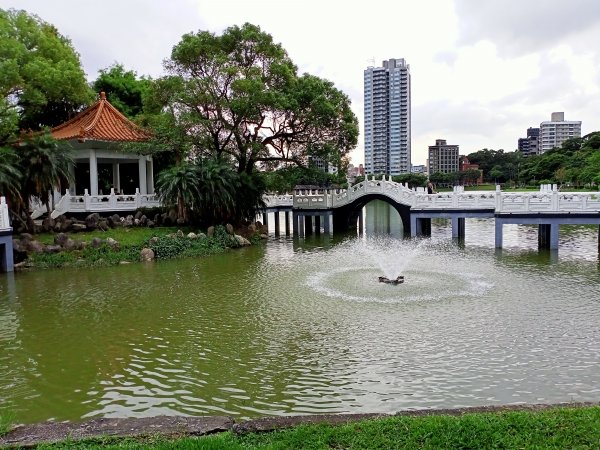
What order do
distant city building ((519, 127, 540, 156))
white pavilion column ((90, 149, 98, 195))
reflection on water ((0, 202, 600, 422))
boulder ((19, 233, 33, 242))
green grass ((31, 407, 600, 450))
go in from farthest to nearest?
distant city building ((519, 127, 540, 156)), white pavilion column ((90, 149, 98, 195)), boulder ((19, 233, 33, 242)), reflection on water ((0, 202, 600, 422)), green grass ((31, 407, 600, 450))

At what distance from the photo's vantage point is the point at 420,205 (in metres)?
25.8

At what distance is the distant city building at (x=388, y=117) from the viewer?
104 metres

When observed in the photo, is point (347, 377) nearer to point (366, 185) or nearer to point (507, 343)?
point (507, 343)

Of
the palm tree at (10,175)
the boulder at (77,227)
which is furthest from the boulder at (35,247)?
the boulder at (77,227)

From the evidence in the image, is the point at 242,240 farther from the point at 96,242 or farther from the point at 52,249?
the point at 52,249

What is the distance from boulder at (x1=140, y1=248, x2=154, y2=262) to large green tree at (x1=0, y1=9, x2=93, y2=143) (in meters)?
7.96

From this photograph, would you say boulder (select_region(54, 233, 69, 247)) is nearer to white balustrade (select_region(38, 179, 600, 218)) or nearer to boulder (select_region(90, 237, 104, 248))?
Result: boulder (select_region(90, 237, 104, 248))

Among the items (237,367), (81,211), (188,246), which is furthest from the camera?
(81,211)

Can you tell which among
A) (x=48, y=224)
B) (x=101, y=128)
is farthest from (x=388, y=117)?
(x=48, y=224)

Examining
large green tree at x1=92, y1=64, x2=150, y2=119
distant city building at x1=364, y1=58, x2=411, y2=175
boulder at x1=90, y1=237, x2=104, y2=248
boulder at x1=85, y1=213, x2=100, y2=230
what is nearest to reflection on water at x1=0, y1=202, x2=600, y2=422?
boulder at x1=90, y1=237, x2=104, y2=248

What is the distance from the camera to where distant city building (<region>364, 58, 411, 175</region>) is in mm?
104125

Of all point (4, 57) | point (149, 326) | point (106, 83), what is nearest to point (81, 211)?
point (4, 57)

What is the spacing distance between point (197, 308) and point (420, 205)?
1609cm

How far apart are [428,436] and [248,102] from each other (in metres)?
20.3
